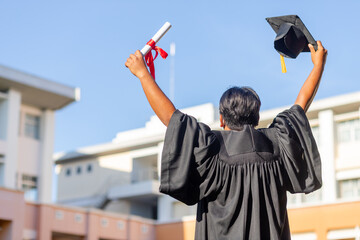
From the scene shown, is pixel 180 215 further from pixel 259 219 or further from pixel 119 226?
pixel 259 219

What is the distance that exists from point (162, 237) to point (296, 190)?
26.6 metres

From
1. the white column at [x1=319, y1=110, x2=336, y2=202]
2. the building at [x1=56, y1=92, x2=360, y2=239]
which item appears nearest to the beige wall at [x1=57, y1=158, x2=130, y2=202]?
the building at [x1=56, y1=92, x2=360, y2=239]

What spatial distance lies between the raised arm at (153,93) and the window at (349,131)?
26.7 metres

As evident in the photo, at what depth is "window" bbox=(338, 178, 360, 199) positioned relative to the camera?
28.2 meters

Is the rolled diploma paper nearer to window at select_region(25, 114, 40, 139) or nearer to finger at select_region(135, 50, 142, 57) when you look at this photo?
finger at select_region(135, 50, 142, 57)

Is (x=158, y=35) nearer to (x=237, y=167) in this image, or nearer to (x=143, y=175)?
(x=237, y=167)

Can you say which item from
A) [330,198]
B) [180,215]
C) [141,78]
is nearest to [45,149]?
[180,215]

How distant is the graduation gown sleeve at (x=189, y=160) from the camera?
2934 millimetres

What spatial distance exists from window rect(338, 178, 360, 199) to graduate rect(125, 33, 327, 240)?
26019mm

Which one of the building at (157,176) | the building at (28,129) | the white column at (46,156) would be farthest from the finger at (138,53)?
the white column at (46,156)

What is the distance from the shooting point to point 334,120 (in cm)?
2938

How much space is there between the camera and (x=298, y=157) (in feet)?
9.90

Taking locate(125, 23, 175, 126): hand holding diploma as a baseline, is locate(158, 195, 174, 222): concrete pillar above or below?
above

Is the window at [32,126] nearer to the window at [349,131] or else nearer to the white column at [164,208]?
the white column at [164,208]
